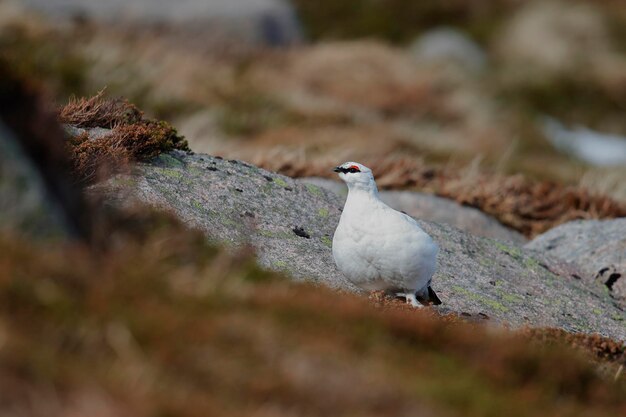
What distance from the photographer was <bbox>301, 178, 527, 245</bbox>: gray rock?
1188cm

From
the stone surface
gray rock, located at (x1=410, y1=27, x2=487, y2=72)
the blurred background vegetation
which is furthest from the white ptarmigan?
gray rock, located at (x1=410, y1=27, x2=487, y2=72)

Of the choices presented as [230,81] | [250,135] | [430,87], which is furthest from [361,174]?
[430,87]

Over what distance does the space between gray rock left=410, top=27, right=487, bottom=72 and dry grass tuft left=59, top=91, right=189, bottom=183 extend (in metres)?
28.5

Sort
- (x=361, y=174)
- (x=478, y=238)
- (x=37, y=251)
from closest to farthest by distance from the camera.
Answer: (x=37, y=251) < (x=361, y=174) < (x=478, y=238)

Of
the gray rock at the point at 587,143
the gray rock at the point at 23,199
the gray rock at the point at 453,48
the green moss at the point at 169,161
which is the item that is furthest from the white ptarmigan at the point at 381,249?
the gray rock at the point at 453,48

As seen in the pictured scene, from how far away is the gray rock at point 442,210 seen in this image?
11875 millimetres

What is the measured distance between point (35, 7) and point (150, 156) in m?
16.5

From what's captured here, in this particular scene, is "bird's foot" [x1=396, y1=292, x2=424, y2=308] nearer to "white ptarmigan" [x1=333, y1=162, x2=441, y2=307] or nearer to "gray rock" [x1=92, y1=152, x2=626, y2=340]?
"white ptarmigan" [x1=333, y1=162, x2=441, y2=307]

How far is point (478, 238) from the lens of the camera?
970 centimetres

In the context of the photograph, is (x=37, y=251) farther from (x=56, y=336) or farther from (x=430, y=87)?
(x=430, y=87)

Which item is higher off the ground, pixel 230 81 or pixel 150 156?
pixel 230 81

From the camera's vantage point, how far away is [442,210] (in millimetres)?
12023

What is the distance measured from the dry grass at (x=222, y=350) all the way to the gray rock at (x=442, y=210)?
6.37 m

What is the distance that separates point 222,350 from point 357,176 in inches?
122
